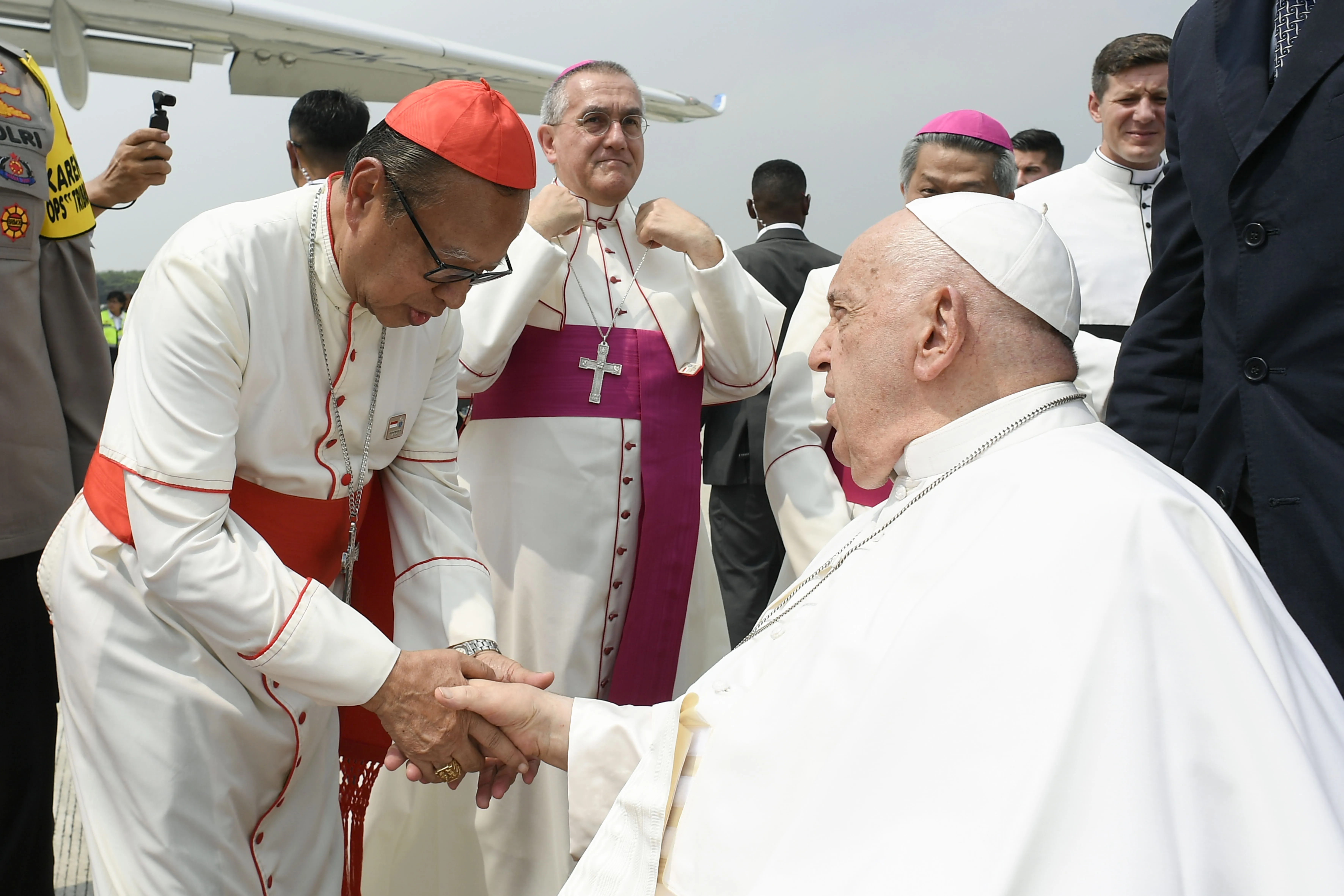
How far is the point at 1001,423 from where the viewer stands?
1.98 metres

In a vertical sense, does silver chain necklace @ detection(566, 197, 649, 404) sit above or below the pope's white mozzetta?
above

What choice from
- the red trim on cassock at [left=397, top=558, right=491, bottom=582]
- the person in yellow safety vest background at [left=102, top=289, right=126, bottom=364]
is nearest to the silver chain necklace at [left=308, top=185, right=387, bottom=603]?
the red trim on cassock at [left=397, top=558, right=491, bottom=582]

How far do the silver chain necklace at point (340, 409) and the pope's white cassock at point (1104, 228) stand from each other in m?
2.79

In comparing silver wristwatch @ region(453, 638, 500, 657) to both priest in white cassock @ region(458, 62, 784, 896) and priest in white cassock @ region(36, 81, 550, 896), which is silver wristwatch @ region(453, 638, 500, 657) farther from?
priest in white cassock @ region(458, 62, 784, 896)

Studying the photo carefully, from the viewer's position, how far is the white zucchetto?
6.60 feet

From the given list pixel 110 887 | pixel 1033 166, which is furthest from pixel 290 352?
pixel 1033 166

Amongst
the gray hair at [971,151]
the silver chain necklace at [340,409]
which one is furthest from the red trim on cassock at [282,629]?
the gray hair at [971,151]

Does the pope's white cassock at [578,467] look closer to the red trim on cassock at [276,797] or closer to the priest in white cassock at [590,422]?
the priest in white cassock at [590,422]

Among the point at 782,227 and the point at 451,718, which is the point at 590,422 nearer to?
the point at 451,718

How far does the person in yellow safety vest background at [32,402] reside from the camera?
2.91 meters

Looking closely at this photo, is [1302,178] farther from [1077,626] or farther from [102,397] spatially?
[102,397]

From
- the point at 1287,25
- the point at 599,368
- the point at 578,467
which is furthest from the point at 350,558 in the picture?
the point at 1287,25

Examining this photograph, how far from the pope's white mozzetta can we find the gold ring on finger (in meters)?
0.60

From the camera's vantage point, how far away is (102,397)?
129 inches
